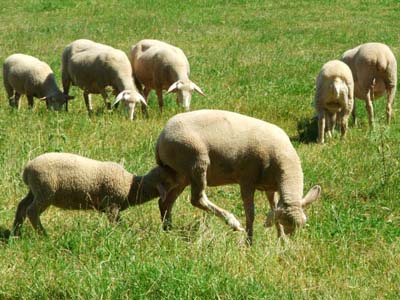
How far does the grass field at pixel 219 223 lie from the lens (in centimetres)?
477

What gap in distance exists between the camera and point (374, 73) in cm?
1152

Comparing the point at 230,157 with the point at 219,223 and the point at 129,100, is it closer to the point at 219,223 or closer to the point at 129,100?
the point at 219,223

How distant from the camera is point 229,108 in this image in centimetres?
1173

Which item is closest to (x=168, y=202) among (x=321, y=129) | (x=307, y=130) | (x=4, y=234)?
(x=4, y=234)

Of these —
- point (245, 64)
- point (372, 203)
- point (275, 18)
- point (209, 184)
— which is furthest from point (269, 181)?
point (275, 18)

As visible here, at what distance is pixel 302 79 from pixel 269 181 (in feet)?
27.7

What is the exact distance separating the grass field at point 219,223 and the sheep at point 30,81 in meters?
0.28

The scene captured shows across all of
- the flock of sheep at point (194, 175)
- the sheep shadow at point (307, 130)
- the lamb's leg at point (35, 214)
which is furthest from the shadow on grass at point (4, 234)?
the sheep shadow at point (307, 130)

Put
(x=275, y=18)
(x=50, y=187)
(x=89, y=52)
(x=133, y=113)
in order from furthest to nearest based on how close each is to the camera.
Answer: (x=275, y=18) < (x=89, y=52) < (x=133, y=113) < (x=50, y=187)

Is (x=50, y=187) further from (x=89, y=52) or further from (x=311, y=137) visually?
(x=89, y=52)

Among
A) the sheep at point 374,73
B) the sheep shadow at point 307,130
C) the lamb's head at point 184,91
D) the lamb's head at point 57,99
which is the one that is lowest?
the sheep shadow at point 307,130

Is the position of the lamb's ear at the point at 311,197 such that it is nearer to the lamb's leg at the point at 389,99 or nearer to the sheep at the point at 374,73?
the sheep at the point at 374,73

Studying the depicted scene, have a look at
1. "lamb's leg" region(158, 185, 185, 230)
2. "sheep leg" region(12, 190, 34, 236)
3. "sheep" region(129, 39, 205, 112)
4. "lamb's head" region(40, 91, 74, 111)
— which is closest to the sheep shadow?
"sheep" region(129, 39, 205, 112)

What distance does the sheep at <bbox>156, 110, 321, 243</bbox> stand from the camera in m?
6.15
